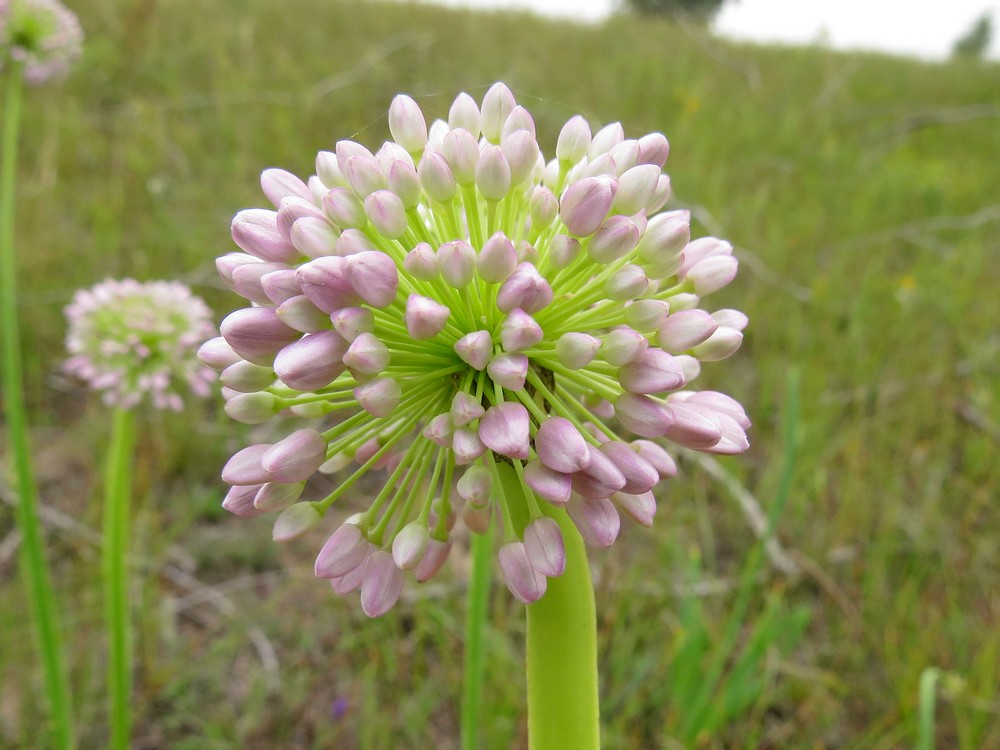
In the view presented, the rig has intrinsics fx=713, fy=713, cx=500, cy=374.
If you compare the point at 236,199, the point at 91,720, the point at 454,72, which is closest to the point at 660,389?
the point at 91,720

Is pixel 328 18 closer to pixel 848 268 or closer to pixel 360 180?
pixel 848 268

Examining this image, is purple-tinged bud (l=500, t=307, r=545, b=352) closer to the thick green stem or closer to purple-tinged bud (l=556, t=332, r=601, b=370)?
purple-tinged bud (l=556, t=332, r=601, b=370)

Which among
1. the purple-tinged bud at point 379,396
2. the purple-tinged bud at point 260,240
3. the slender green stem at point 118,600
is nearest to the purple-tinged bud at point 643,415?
the purple-tinged bud at point 379,396

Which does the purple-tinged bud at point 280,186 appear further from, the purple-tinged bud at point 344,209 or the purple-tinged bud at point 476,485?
the purple-tinged bud at point 476,485

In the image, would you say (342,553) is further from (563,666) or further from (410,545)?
(563,666)

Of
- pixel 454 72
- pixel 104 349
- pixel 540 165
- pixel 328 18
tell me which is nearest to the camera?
pixel 540 165

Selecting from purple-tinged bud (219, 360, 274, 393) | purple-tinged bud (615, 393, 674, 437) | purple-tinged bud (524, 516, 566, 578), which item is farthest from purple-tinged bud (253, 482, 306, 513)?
purple-tinged bud (615, 393, 674, 437)
